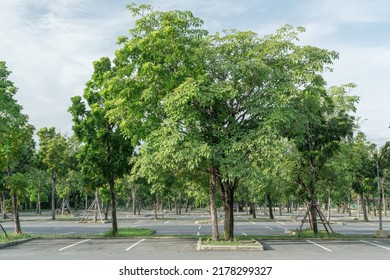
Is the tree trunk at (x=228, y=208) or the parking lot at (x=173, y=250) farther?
the tree trunk at (x=228, y=208)

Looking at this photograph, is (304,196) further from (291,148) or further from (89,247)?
(89,247)

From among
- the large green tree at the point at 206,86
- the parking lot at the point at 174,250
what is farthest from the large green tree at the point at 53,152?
the large green tree at the point at 206,86

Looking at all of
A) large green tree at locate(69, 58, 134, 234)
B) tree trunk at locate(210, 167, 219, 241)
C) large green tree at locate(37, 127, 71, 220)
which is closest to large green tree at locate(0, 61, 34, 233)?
large green tree at locate(69, 58, 134, 234)

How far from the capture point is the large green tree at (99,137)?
27.2 m

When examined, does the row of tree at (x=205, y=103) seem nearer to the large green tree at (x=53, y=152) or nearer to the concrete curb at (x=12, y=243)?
the concrete curb at (x=12, y=243)

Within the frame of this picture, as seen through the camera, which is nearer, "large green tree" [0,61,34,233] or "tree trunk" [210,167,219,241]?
"tree trunk" [210,167,219,241]

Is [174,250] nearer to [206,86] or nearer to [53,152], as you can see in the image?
[206,86]

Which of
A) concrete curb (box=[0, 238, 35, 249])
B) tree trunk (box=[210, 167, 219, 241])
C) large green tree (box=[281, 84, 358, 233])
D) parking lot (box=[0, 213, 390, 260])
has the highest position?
large green tree (box=[281, 84, 358, 233])

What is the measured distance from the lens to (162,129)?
66.6ft

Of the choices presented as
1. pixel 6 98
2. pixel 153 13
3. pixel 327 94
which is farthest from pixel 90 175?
pixel 327 94

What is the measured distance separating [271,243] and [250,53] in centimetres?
952

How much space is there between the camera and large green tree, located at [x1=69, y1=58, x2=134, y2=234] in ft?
89.1

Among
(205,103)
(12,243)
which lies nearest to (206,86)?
(205,103)

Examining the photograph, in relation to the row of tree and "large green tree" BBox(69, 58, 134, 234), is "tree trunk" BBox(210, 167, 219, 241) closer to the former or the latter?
the row of tree
